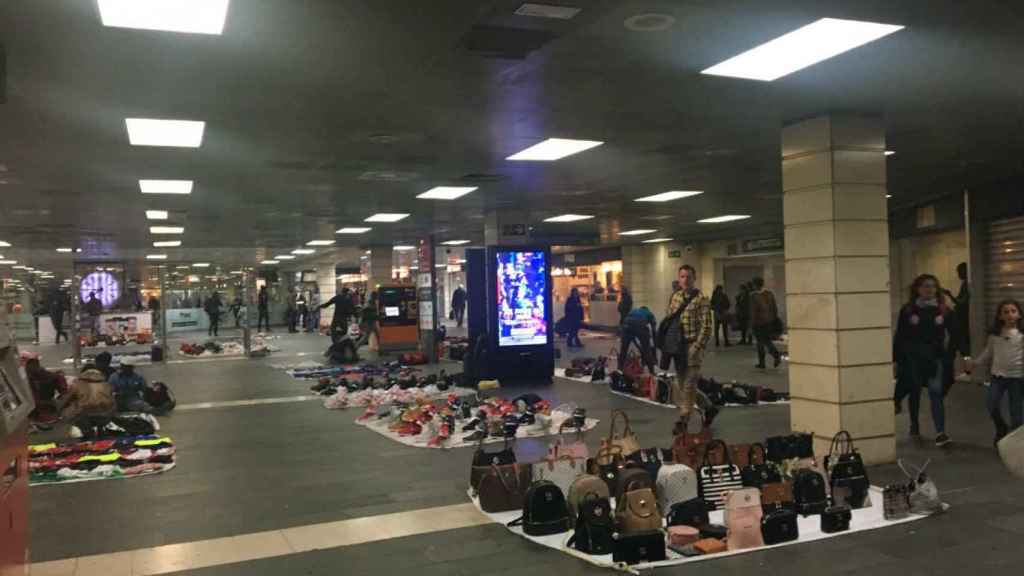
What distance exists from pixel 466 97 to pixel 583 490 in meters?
3.48

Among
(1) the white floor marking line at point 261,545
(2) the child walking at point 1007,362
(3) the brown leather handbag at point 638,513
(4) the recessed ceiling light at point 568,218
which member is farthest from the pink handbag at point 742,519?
(4) the recessed ceiling light at point 568,218

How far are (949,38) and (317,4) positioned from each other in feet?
14.2

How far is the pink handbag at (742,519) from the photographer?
5168 mm

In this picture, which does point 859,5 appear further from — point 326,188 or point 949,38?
point 326,188

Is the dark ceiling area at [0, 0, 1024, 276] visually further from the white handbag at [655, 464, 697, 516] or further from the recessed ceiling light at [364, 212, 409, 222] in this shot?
the white handbag at [655, 464, 697, 516]

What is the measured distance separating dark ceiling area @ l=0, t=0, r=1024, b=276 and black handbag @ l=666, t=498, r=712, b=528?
3.27m

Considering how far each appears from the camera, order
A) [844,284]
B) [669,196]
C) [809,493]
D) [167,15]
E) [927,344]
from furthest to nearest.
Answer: [669,196] < [927,344] < [844,284] < [809,493] < [167,15]

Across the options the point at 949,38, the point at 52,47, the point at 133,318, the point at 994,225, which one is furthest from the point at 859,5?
the point at 133,318

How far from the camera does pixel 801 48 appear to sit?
5551mm

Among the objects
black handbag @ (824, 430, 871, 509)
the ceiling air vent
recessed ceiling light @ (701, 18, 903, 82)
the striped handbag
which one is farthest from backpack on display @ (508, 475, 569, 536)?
recessed ceiling light @ (701, 18, 903, 82)

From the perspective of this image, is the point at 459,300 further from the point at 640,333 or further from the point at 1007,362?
the point at 1007,362

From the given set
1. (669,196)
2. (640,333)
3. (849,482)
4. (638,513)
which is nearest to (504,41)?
(638,513)

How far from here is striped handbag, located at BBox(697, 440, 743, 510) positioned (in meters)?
5.97

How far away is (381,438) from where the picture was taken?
9.70 m
